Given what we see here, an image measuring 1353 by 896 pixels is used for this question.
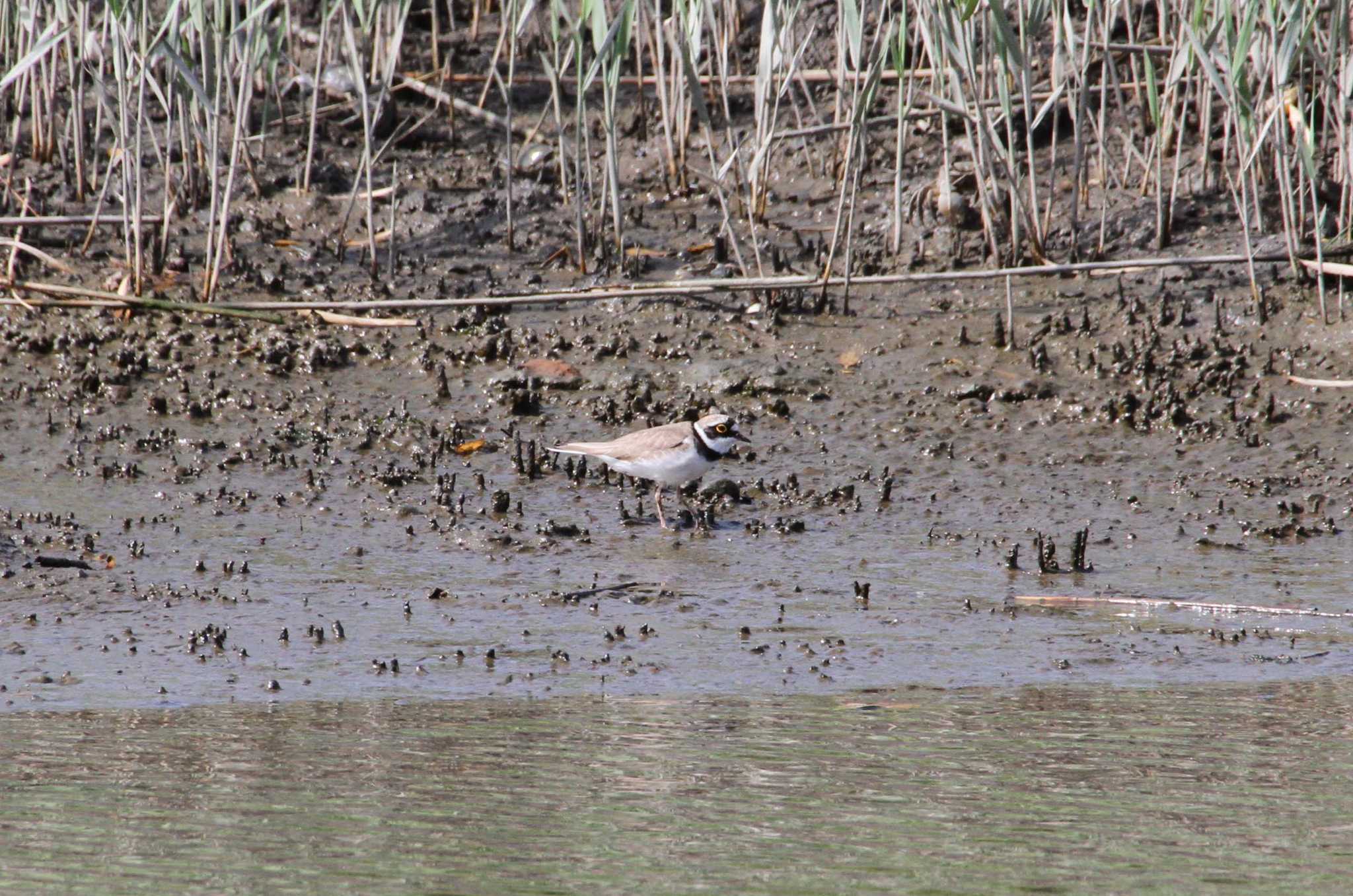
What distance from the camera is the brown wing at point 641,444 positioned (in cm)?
747

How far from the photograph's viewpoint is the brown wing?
7473mm

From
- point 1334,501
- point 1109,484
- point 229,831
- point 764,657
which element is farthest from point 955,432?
point 229,831

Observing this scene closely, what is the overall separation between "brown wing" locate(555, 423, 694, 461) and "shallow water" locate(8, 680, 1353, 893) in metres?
2.42

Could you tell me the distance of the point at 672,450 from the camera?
744 cm

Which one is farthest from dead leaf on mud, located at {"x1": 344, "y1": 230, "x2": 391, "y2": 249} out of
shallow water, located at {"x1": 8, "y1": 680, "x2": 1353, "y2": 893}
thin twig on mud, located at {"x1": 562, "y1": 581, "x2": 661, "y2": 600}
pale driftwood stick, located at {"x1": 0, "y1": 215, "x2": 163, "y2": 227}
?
shallow water, located at {"x1": 8, "y1": 680, "x2": 1353, "y2": 893}

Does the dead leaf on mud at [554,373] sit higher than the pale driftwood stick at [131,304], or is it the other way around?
the pale driftwood stick at [131,304]

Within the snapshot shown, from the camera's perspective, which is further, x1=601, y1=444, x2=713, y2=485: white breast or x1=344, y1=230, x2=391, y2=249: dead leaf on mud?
x1=344, y1=230, x2=391, y2=249: dead leaf on mud

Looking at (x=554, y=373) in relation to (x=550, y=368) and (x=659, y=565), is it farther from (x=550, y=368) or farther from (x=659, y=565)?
(x=659, y=565)

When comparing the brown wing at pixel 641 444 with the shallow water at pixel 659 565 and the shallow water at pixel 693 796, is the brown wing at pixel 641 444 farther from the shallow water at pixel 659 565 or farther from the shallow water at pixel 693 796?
the shallow water at pixel 693 796

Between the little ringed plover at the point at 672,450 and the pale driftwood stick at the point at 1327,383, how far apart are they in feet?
9.46

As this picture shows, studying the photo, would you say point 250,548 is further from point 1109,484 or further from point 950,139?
point 950,139

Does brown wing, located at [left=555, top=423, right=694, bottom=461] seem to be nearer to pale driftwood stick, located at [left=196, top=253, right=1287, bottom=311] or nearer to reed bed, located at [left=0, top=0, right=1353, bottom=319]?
pale driftwood stick, located at [left=196, top=253, right=1287, bottom=311]

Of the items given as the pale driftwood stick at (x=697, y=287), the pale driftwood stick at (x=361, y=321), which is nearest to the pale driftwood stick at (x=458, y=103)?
the pale driftwood stick at (x=697, y=287)

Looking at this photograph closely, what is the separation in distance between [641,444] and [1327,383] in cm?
347
